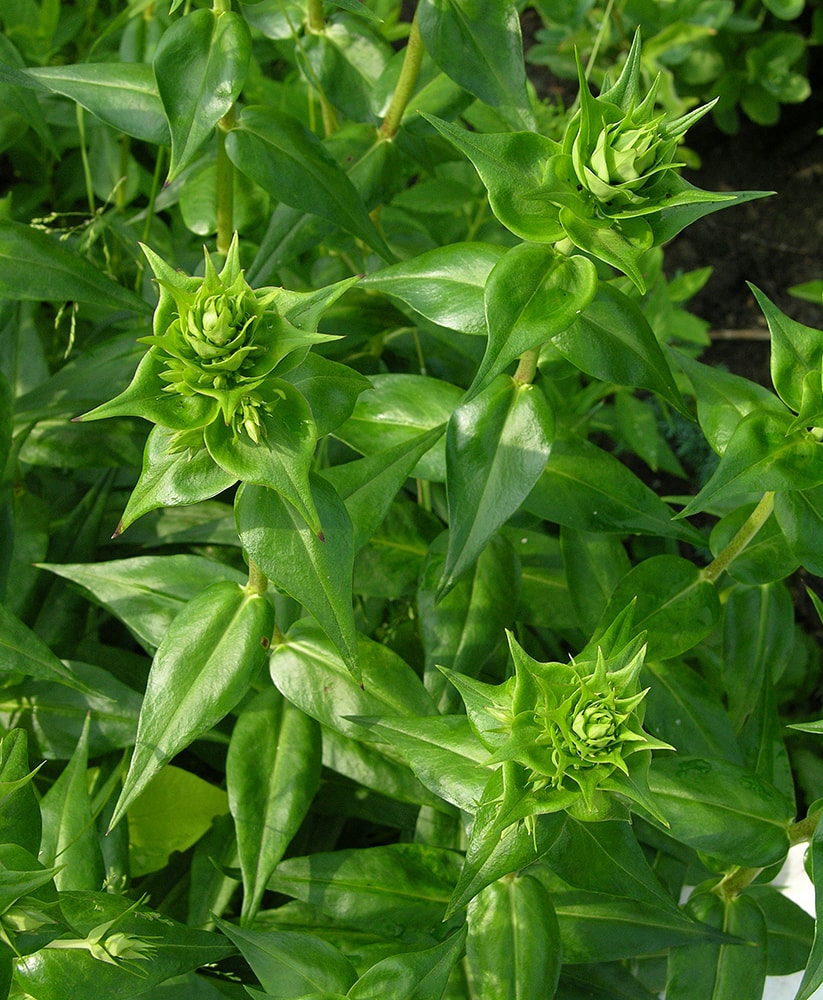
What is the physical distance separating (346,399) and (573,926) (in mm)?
556

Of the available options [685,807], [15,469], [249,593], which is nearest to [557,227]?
[249,593]

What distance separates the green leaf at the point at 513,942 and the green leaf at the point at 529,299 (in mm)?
443

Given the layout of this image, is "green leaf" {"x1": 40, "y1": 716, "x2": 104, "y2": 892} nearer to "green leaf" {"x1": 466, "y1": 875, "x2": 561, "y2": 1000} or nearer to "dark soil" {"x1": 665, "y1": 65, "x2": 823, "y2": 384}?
"green leaf" {"x1": 466, "y1": 875, "x2": 561, "y2": 1000}

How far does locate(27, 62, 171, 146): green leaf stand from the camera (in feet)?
3.03

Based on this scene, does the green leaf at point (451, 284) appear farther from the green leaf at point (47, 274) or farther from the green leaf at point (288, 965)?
the green leaf at point (288, 965)

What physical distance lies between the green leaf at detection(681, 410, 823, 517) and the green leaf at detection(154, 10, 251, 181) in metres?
0.49

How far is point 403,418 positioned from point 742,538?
13.1 inches

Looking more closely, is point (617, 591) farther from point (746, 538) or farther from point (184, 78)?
point (184, 78)

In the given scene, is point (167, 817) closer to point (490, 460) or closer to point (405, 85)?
point (490, 460)

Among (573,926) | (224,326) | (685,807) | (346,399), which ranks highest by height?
(224,326)

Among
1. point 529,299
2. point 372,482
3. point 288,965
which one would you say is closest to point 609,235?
point 529,299

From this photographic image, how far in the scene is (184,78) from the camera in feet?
2.76

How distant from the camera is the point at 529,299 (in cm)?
73

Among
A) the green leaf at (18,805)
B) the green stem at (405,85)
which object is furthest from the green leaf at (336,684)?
the green stem at (405,85)
